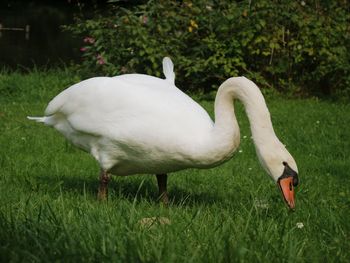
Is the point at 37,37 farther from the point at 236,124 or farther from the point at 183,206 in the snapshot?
the point at 236,124

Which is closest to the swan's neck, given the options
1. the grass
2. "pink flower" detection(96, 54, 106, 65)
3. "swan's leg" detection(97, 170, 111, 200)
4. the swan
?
the swan

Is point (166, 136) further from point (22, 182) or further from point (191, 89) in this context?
point (191, 89)

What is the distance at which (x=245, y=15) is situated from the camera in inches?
445

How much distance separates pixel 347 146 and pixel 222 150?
340 cm

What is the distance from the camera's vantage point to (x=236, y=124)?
4578 mm

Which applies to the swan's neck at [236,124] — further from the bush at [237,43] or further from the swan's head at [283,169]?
the bush at [237,43]

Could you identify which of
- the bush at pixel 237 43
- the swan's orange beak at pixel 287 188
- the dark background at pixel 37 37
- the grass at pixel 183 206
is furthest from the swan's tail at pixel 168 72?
the dark background at pixel 37 37

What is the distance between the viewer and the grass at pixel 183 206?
10.6 ft

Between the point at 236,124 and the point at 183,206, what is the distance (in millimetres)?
814

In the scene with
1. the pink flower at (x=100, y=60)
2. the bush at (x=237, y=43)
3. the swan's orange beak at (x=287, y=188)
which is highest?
the swan's orange beak at (x=287, y=188)

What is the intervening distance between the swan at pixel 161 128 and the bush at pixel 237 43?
18.5 ft

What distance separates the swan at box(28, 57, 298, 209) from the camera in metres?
4.42

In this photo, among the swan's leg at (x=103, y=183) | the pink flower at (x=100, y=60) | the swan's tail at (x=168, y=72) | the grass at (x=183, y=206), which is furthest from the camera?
the pink flower at (x=100, y=60)

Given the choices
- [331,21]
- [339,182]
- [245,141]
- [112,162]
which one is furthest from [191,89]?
[112,162]
